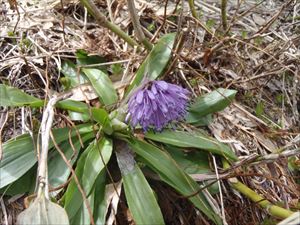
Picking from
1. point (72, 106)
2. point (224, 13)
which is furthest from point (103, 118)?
point (224, 13)

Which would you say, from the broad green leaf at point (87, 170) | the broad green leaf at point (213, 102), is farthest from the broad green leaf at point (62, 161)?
the broad green leaf at point (213, 102)

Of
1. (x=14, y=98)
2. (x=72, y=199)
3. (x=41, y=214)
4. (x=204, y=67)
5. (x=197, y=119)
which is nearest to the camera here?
(x=41, y=214)

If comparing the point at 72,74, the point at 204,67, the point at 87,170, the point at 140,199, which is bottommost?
the point at 140,199

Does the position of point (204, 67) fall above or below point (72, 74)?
below

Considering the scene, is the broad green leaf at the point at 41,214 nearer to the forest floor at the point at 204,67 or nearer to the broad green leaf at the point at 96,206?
the broad green leaf at the point at 96,206

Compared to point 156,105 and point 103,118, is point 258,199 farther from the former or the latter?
point 103,118

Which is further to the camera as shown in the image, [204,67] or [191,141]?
[204,67]

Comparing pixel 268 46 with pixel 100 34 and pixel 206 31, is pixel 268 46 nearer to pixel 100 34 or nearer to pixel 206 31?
pixel 206 31
